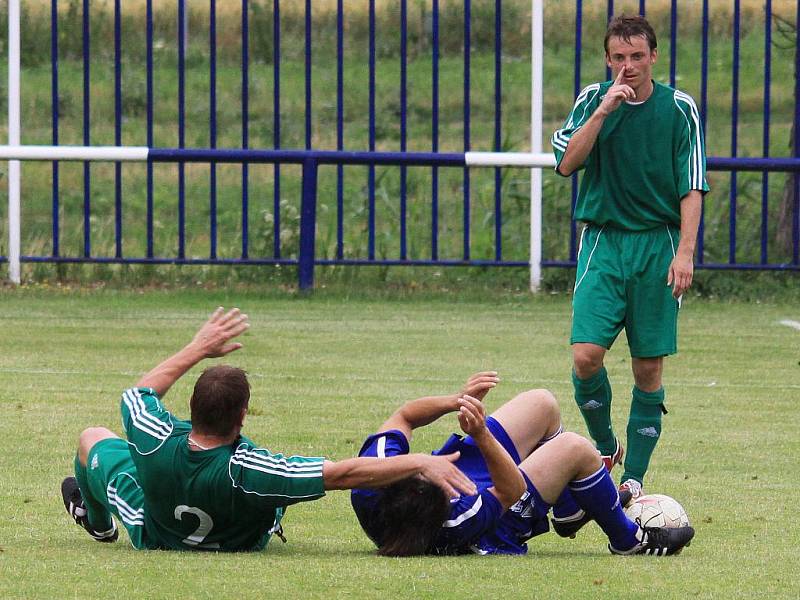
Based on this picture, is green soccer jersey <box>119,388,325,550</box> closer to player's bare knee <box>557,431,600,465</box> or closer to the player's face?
player's bare knee <box>557,431,600,465</box>

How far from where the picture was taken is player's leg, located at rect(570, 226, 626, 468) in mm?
7129

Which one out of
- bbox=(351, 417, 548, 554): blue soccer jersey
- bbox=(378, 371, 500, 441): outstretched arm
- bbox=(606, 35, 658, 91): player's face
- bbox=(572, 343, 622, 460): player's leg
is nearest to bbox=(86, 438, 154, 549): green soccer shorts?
bbox=(351, 417, 548, 554): blue soccer jersey

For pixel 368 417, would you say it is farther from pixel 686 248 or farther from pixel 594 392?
pixel 686 248

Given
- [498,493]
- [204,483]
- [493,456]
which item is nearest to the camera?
[204,483]

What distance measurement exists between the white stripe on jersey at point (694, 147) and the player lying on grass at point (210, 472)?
73.1 inches

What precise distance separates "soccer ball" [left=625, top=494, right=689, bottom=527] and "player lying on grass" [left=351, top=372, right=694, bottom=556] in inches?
1.6

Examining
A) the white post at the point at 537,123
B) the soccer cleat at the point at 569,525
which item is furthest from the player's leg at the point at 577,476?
the white post at the point at 537,123

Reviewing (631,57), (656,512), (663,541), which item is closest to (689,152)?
(631,57)

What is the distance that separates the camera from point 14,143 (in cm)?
Answer: 1427

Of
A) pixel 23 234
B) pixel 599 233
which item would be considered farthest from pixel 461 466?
pixel 23 234

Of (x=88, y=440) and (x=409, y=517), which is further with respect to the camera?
(x=88, y=440)

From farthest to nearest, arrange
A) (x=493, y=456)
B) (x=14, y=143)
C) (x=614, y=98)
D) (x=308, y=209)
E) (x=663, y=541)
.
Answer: (x=14, y=143)
(x=308, y=209)
(x=614, y=98)
(x=663, y=541)
(x=493, y=456)

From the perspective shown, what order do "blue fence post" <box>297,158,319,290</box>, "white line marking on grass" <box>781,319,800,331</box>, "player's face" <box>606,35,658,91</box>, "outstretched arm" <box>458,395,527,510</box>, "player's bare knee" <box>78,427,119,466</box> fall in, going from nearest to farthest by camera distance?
"outstretched arm" <box>458,395,527,510</box>
"player's bare knee" <box>78,427,119,466</box>
"player's face" <box>606,35,658,91</box>
"white line marking on grass" <box>781,319,800,331</box>
"blue fence post" <box>297,158,319,290</box>

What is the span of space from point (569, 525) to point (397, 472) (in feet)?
2.90
